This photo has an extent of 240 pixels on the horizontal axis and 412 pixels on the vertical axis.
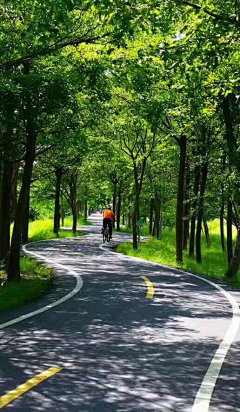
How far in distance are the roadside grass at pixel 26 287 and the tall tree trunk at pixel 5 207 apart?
3.10 feet

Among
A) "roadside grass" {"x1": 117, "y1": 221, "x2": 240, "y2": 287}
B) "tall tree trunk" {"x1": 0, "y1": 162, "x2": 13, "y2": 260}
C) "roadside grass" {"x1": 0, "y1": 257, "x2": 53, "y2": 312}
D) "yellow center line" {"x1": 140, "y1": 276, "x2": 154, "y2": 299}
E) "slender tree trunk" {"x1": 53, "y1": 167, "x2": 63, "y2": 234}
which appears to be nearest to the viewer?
"roadside grass" {"x1": 0, "y1": 257, "x2": 53, "y2": 312}

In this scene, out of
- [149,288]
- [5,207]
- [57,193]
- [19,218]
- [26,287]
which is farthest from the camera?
[57,193]

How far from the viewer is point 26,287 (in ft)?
34.9

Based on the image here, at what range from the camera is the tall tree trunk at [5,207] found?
1449cm

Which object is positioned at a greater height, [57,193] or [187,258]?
[57,193]

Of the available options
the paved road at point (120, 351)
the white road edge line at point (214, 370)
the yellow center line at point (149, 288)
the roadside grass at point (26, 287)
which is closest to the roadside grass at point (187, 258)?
the yellow center line at point (149, 288)

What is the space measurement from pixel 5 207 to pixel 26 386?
35.3 ft

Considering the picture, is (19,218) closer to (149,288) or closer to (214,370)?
(149,288)

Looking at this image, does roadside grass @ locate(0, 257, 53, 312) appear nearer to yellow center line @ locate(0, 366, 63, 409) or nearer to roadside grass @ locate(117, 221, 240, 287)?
yellow center line @ locate(0, 366, 63, 409)

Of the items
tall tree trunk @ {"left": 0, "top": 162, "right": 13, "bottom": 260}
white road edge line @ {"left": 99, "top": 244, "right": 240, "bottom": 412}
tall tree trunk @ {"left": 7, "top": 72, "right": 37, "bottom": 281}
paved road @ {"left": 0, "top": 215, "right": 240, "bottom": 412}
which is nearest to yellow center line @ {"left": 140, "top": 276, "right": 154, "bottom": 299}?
paved road @ {"left": 0, "top": 215, "right": 240, "bottom": 412}

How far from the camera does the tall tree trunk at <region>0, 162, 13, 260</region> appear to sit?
14.5 meters

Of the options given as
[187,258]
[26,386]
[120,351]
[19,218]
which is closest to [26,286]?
[19,218]

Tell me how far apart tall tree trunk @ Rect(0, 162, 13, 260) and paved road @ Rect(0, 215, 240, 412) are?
4.29m

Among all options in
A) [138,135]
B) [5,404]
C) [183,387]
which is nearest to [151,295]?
[183,387]
